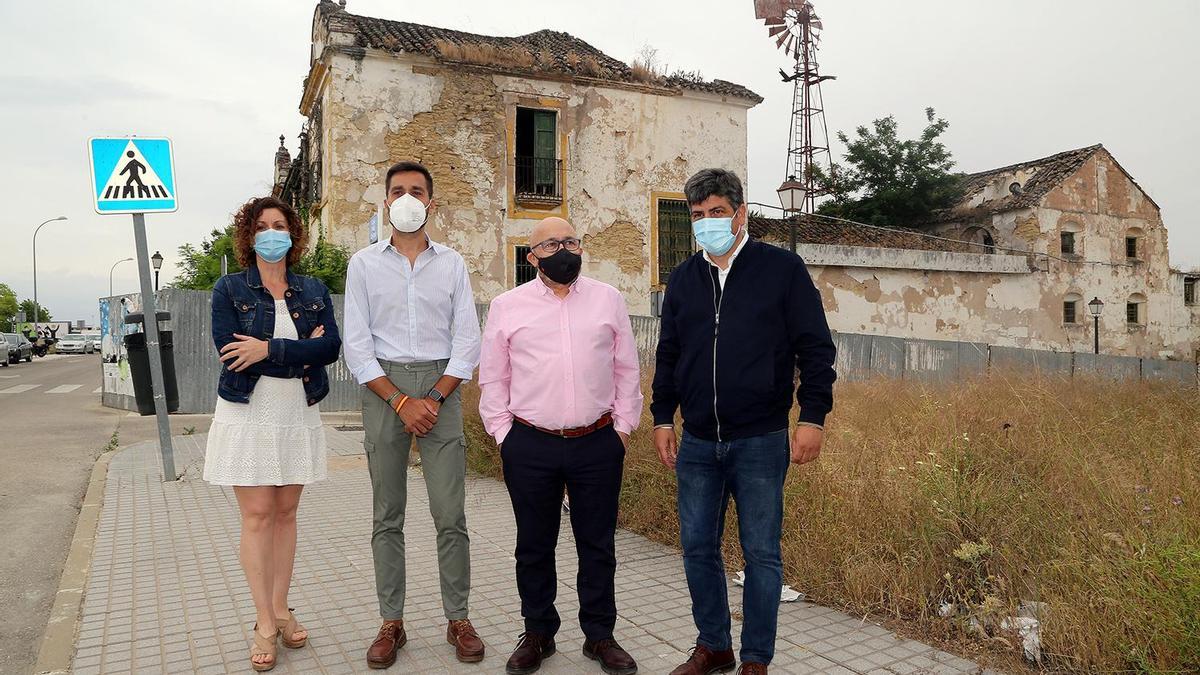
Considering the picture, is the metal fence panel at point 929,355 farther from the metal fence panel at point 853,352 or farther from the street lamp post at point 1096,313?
the street lamp post at point 1096,313

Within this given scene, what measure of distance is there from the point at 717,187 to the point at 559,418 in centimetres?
118

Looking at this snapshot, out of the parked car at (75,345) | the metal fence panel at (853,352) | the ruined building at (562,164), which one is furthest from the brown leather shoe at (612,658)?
the parked car at (75,345)

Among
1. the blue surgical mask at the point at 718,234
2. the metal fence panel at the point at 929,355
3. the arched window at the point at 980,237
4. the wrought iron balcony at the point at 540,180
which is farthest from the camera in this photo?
the arched window at the point at 980,237

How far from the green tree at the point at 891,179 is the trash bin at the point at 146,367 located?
29355 millimetres

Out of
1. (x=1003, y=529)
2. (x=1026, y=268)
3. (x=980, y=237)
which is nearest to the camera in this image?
(x=1003, y=529)

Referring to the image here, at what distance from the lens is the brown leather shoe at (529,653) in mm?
3561

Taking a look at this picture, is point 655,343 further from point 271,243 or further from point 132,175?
point 271,243

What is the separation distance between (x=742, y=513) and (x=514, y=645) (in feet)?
4.50

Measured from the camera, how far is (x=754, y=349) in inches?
130

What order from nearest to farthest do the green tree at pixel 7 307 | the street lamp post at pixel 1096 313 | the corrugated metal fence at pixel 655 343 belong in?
the corrugated metal fence at pixel 655 343 → the street lamp post at pixel 1096 313 → the green tree at pixel 7 307

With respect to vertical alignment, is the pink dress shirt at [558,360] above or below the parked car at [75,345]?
above

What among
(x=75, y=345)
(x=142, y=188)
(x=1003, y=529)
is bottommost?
(x=1003, y=529)

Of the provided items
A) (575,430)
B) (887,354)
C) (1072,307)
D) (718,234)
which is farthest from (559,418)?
(1072,307)

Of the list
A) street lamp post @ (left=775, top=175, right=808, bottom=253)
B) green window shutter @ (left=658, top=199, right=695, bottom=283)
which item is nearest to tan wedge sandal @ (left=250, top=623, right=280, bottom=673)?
street lamp post @ (left=775, top=175, right=808, bottom=253)
